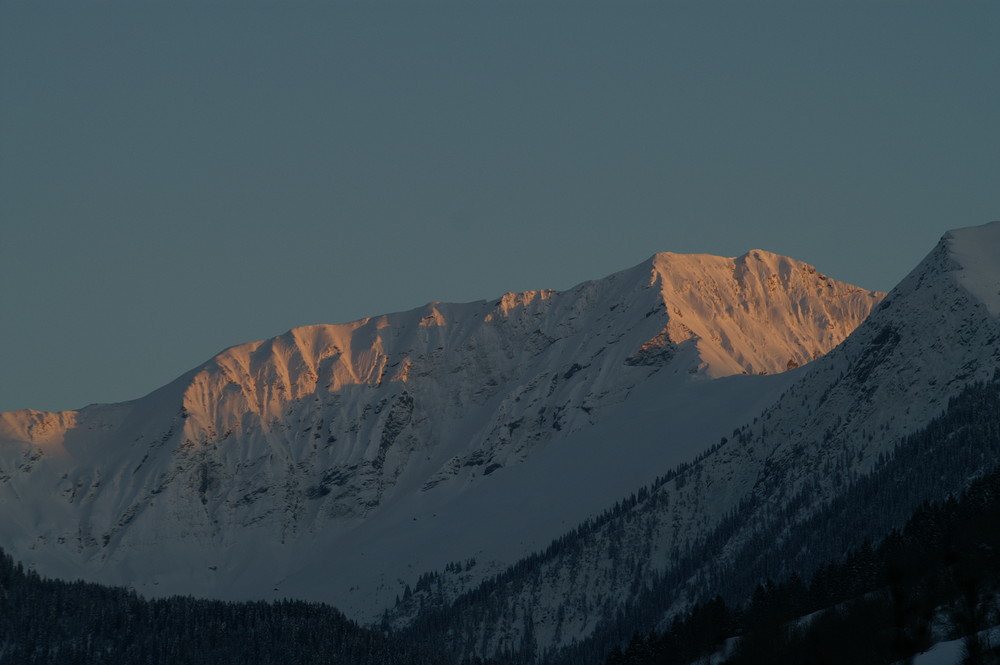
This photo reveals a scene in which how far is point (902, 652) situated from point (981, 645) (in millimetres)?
16566

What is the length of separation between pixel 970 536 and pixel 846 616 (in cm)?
1766

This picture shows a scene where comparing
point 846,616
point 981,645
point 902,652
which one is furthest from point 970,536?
point 902,652

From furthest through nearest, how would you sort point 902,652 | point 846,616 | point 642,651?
point 642,651, point 846,616, point 902,652

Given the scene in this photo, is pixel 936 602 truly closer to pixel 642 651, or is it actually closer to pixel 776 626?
pixel 776 626

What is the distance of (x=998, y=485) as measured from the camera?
18625cm

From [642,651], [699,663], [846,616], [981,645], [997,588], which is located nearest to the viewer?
[981,645]

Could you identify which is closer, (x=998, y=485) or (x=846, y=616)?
(x=846, y=616)

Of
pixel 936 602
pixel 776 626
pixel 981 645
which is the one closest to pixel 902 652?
pixel 981 645

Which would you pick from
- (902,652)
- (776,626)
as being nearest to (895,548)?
(776,626)

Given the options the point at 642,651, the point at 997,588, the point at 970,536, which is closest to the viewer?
the point at 997,588

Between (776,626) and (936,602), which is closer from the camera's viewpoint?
(936,602)

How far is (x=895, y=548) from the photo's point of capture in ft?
608

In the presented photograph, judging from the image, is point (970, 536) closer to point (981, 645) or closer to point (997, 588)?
point (997, 588)

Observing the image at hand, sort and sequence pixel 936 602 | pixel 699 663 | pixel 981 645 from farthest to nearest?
pixel 699 663
pixel 936 602
pixel 981 645
